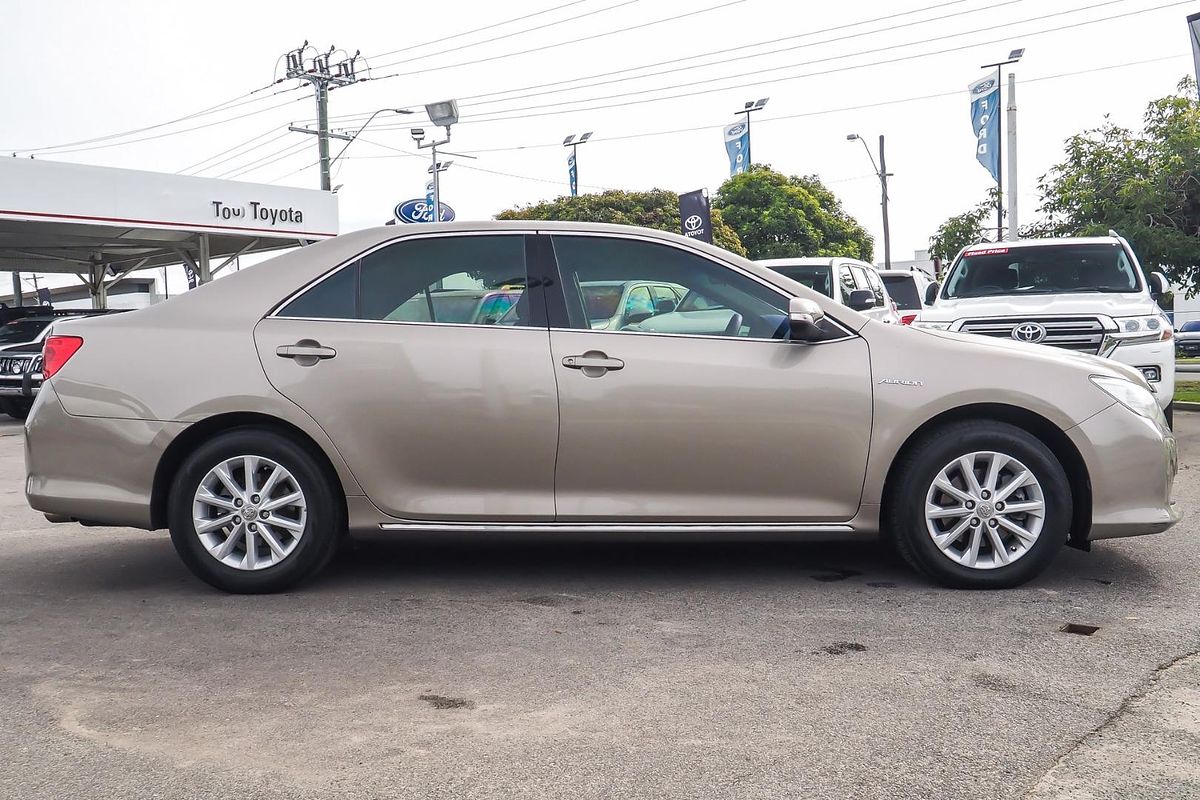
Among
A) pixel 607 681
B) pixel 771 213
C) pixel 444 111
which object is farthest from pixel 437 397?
pixel 771 213

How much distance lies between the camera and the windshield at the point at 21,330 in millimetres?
17141

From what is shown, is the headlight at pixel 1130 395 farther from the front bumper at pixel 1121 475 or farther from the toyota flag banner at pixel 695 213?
the toyota flag banner at pixel 695 213

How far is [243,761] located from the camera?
3.35 meters

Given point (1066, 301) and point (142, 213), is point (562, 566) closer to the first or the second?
point (1066, 301)

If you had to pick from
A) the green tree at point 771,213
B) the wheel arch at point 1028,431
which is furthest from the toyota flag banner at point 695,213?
the wheel arch at point 1028,431

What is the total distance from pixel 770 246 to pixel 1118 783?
51234 millimetres

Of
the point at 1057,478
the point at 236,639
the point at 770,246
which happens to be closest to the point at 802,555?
the point at 1057,478

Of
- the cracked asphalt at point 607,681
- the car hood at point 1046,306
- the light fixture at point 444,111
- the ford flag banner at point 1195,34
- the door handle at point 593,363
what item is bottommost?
the cracked asphalt at point 607,681

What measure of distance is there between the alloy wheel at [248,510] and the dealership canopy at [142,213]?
20.3m

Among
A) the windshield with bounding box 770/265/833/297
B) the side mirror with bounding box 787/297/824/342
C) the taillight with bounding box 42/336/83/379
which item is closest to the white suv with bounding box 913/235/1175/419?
the windshield with bounding box 770/265/833/297

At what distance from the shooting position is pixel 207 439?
532cm

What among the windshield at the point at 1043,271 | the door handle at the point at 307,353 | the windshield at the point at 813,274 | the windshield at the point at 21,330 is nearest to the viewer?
the door handle at the point at 307,353

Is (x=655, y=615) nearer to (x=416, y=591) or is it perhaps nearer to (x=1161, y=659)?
(x=416, y=591)

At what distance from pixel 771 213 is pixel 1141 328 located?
144 feet
